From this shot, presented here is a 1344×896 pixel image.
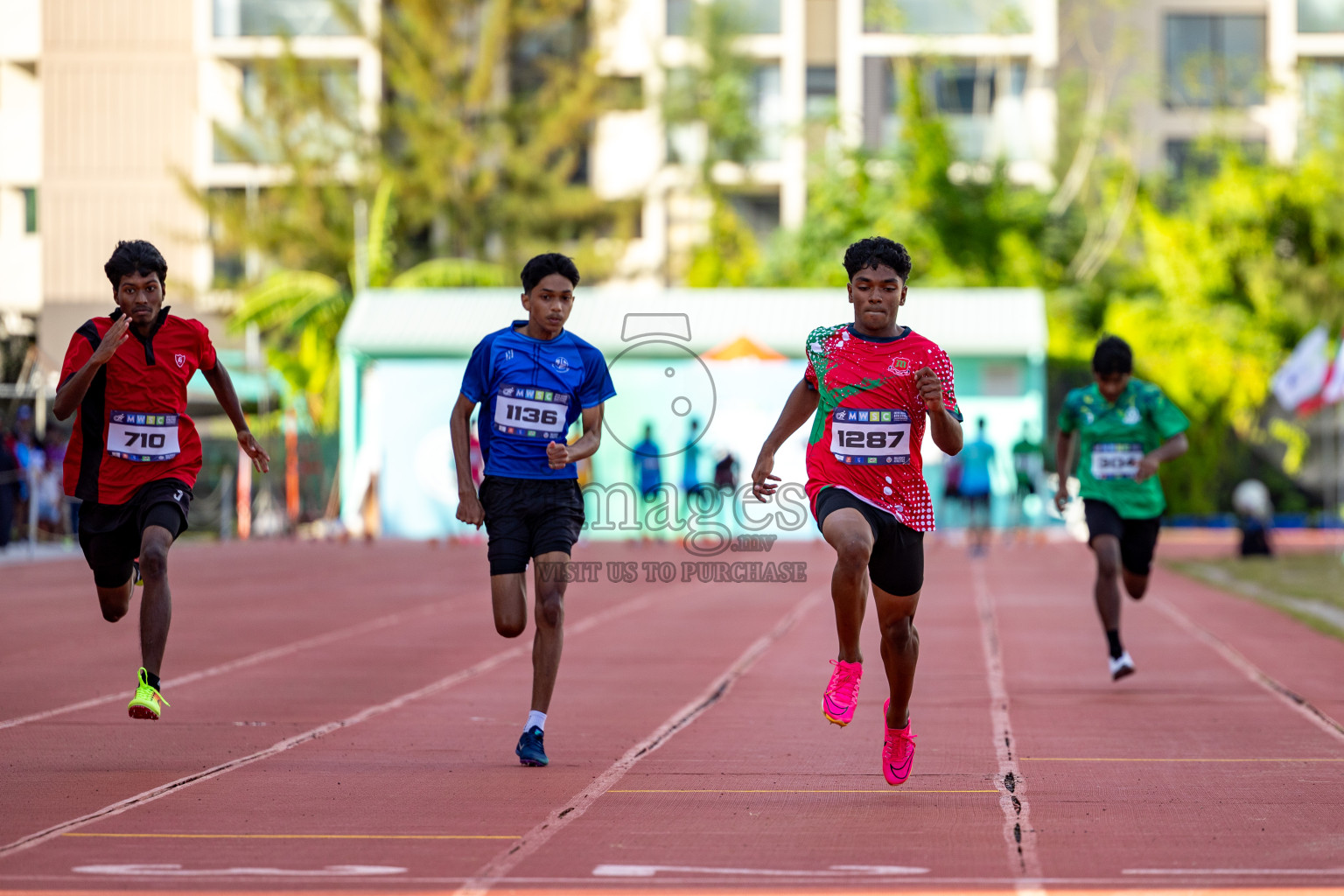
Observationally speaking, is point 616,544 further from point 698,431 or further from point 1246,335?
point 1246,335

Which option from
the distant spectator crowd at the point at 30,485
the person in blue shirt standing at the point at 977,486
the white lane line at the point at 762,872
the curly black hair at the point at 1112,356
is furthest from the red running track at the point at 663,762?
the person in blue shirt standing at the point at 977,486

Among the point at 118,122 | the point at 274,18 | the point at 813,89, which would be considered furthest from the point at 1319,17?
the point at 118,122

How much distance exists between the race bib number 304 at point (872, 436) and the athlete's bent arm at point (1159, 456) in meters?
4.19

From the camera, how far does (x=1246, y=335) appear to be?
3778 cm

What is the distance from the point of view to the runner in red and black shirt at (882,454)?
6.94 meters

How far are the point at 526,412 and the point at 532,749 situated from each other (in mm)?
1394

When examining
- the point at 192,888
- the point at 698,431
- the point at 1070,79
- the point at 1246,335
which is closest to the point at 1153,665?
the point at 192,888

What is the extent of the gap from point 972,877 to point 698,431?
27930mm

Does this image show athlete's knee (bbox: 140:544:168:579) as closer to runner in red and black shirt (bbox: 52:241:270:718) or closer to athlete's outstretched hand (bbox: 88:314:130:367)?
runner in red and black shirt (bbox: 52:241:270:718)

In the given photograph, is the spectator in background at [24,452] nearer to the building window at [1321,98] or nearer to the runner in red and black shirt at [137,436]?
the runner in red and black shirt at [137,436]

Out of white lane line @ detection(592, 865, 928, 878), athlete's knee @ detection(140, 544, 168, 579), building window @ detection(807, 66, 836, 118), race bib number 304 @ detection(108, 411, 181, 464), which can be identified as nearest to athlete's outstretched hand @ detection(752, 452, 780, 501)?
white lane line @ detection(592, 865, 928, 878)

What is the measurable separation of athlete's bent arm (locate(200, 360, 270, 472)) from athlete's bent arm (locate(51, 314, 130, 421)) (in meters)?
0.58

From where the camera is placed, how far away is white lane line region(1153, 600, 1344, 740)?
29.6 ft

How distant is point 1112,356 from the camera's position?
36.6ft
